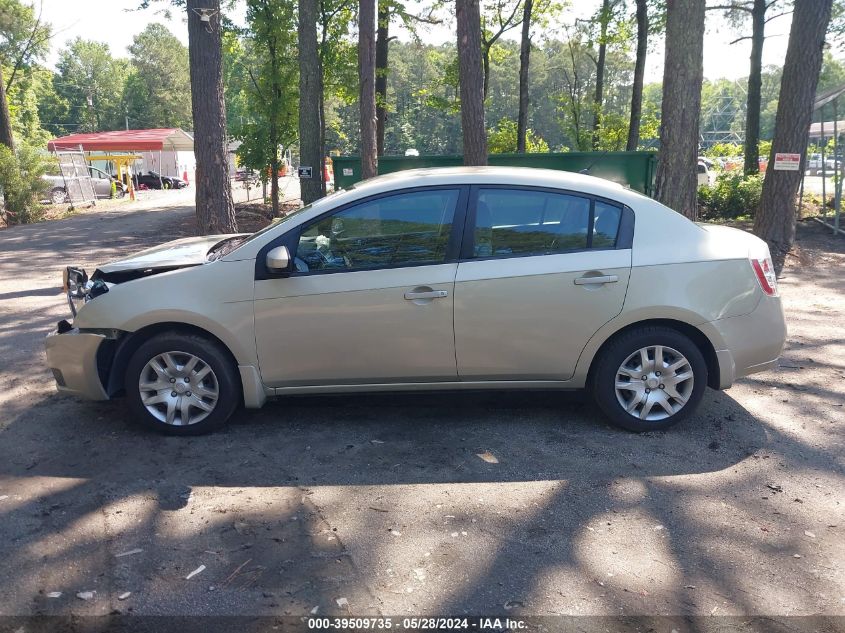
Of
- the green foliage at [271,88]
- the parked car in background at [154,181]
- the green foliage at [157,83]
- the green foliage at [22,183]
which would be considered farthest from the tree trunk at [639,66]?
the green foliage at [157,83]

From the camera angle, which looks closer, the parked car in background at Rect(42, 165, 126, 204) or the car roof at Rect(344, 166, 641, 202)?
the car roof at Rect(344, 166, 641, 202)

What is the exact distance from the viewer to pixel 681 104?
9109mm

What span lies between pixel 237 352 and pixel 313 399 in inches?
37.4

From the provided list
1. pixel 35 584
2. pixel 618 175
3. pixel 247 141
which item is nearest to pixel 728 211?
pixel 618 175

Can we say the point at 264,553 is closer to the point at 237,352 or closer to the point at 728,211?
the point at 237,352

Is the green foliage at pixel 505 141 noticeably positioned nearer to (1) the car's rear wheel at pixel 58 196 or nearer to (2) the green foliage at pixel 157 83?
(1) the car's rear wheel at pixel 58 196

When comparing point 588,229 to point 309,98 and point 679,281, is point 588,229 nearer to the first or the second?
point 679,281

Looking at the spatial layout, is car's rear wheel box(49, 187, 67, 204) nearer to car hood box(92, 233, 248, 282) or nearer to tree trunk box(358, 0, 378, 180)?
tree trunk box(358, 0, 378, 180)

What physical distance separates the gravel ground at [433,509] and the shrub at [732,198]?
1191cm

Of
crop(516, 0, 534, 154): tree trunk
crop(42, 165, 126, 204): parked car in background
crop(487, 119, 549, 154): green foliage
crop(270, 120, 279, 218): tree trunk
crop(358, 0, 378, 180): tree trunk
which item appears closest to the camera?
crop(358, 0, 378, 180): tree trunk

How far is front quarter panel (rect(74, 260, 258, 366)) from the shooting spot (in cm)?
466

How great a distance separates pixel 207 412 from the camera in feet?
15.7

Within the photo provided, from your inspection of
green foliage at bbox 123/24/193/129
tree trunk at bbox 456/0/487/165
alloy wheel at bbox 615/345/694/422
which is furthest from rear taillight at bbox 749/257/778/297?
green foliage at bbox 123/24/193/129

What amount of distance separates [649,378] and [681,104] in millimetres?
5583
